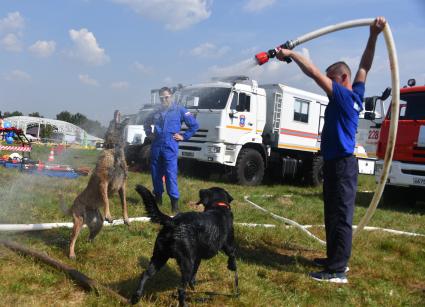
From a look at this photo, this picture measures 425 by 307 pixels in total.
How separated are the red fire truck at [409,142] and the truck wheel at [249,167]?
424 cm

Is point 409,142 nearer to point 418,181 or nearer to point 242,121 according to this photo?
point 418,181

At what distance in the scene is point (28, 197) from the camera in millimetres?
7852

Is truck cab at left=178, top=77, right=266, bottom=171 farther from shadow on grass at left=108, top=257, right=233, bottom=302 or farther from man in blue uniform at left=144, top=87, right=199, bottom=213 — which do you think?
shadow on grass at left=108, top=257, right=233, bottom=302

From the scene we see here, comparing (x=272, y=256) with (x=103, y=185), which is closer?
(x=103, y=185)

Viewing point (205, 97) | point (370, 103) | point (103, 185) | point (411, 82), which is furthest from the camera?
point (205, 97)

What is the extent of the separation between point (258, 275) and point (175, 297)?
124 cm

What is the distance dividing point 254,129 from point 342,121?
371 inches

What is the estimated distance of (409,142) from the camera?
33.9 ft

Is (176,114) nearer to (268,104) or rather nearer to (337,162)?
(337,162)

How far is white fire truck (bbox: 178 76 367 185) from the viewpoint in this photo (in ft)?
43.8

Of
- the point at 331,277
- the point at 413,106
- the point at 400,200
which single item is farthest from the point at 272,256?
the point at 400,200

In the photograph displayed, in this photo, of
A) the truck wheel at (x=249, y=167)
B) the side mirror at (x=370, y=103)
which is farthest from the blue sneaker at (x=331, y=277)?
the truck wheel at (x=249, y=167)

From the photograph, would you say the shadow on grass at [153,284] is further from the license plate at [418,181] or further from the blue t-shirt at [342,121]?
the license plate at [418,181]

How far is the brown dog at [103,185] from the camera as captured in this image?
195 inches
